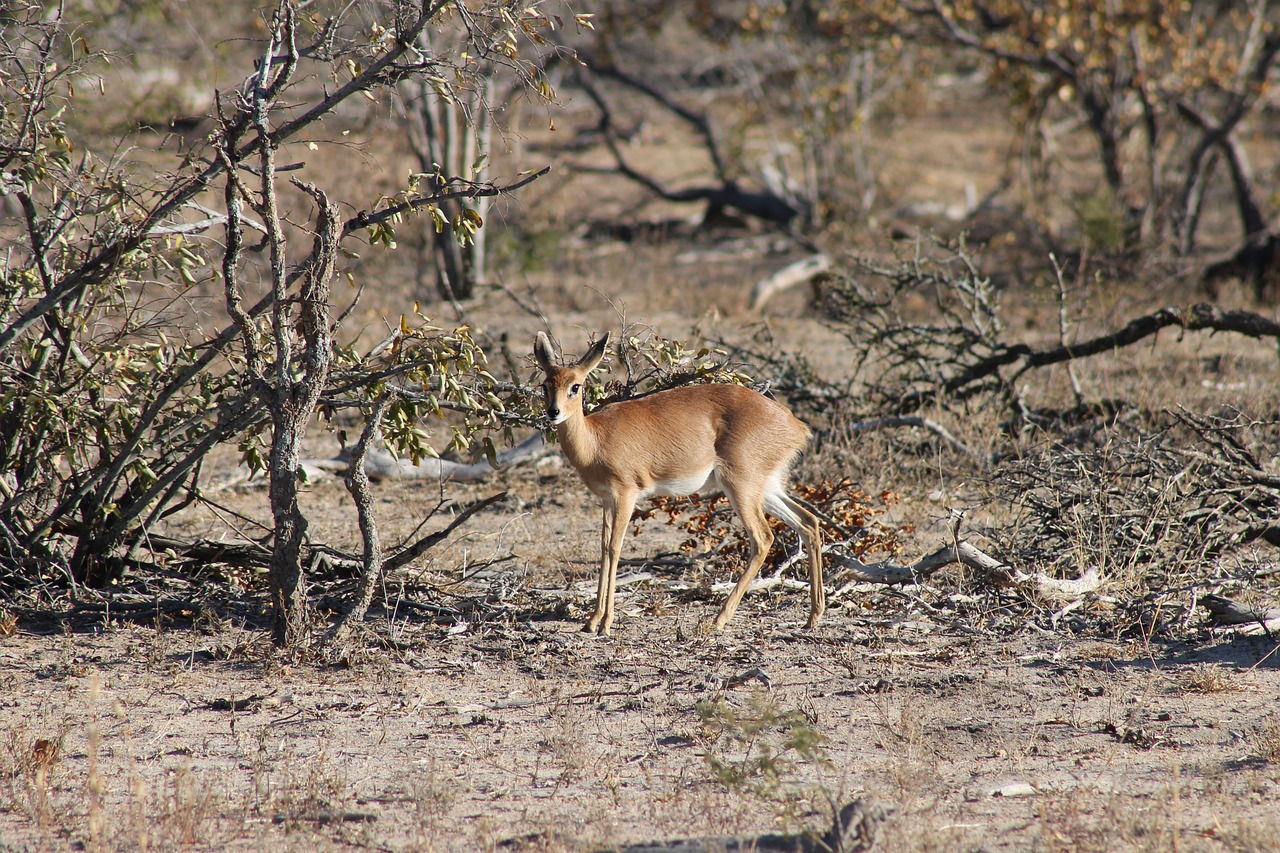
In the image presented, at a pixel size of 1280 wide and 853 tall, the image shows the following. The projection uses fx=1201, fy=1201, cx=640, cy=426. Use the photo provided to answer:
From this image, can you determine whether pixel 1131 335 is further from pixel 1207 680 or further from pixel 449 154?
pixel 449 154

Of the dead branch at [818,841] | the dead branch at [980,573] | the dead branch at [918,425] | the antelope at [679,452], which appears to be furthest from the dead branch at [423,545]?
the dead branch at [918,425]

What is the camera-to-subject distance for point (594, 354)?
6.19 m

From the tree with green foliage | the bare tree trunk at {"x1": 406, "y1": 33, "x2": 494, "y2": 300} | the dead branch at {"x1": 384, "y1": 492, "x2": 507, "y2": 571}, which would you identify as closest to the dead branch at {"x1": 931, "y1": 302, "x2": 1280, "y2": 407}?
the tree with green foliage

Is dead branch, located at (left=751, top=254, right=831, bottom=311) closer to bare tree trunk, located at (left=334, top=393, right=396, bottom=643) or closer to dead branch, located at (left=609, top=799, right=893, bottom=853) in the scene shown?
bare tree trunk, located at (left=334, top=393, right=396, bottom=643)

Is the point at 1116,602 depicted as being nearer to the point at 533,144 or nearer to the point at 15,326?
the point at 15,326

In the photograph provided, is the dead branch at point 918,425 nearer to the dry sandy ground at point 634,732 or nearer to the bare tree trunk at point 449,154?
the dry sandy ground at point 634,732

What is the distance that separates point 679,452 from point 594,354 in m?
0.70

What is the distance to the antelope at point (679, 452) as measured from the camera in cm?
632

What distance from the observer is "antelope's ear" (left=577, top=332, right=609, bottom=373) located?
6.09 metres

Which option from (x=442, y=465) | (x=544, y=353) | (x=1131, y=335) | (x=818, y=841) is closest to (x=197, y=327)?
(x=544, y=353)

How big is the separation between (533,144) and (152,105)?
8894 mm

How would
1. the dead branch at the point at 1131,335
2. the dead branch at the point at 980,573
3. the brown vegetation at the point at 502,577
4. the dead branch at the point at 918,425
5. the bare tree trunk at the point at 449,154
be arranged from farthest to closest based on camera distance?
the bare tree trunk at the point at 449,154 → the dead branch at the point at 918,425 → the dead branch at the point at 1131,335 → the dead branch at the point at 980,573 → the brown vegetation at the point at 502,577

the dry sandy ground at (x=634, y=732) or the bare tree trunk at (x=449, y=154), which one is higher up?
the bare tree trunk at (x=449, y=154)

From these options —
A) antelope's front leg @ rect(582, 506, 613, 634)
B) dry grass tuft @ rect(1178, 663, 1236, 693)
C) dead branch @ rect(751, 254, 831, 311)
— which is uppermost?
dead branch @ rect(751, 254, 831, 311)
